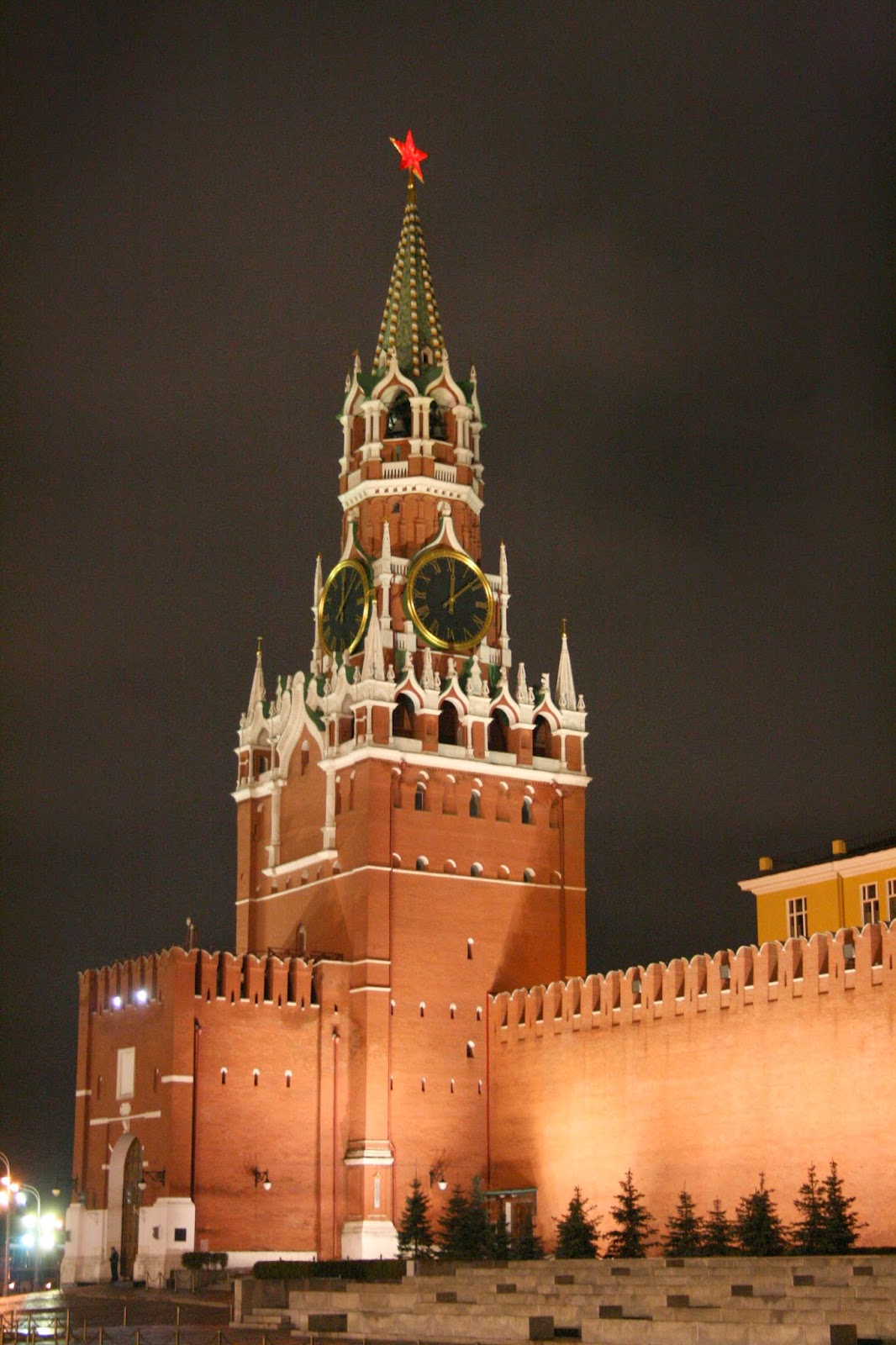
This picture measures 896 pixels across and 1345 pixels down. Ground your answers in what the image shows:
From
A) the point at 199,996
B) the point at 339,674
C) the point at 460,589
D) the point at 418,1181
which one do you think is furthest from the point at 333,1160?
the point at 460,589

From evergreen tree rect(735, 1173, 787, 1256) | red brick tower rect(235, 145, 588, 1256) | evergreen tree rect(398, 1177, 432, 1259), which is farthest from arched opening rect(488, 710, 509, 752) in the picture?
evergreen tree rect(735, 1173, 787, 1256)

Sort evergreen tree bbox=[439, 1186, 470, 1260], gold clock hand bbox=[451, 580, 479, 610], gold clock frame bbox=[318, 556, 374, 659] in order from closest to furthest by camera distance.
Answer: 1. evergreen tree bbox=[439, 1186, 470, 1260]
2. gold clock frame bbox=[318, 556, 374, 659]
3. gold clock hand bbox=[451, 580, 479, 610]

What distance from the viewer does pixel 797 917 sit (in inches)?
2562

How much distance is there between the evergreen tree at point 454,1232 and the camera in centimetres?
5580

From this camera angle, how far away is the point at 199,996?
5988 cm

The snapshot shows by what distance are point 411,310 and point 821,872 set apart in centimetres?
2572

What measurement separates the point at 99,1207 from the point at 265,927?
439 inches

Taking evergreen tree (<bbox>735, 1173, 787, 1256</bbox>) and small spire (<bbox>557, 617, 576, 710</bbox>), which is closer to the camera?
evergreen tree (<bbox>735, 1173, 787, 1256</bbox>)

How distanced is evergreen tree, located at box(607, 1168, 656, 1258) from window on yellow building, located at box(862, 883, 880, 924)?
1151 centimetres

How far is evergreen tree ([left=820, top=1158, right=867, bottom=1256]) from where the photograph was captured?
45938 mm

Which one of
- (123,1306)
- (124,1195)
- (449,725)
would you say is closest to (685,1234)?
(123,1306)

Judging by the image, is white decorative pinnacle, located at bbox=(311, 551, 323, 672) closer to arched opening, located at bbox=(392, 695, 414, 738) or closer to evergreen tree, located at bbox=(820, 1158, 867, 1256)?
arched opening, located at bbox=(392, 695, 414, 738)

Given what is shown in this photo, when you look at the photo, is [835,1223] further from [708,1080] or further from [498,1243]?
[498,1243]

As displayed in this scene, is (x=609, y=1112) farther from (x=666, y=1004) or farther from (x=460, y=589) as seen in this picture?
(x=460, y=589)
